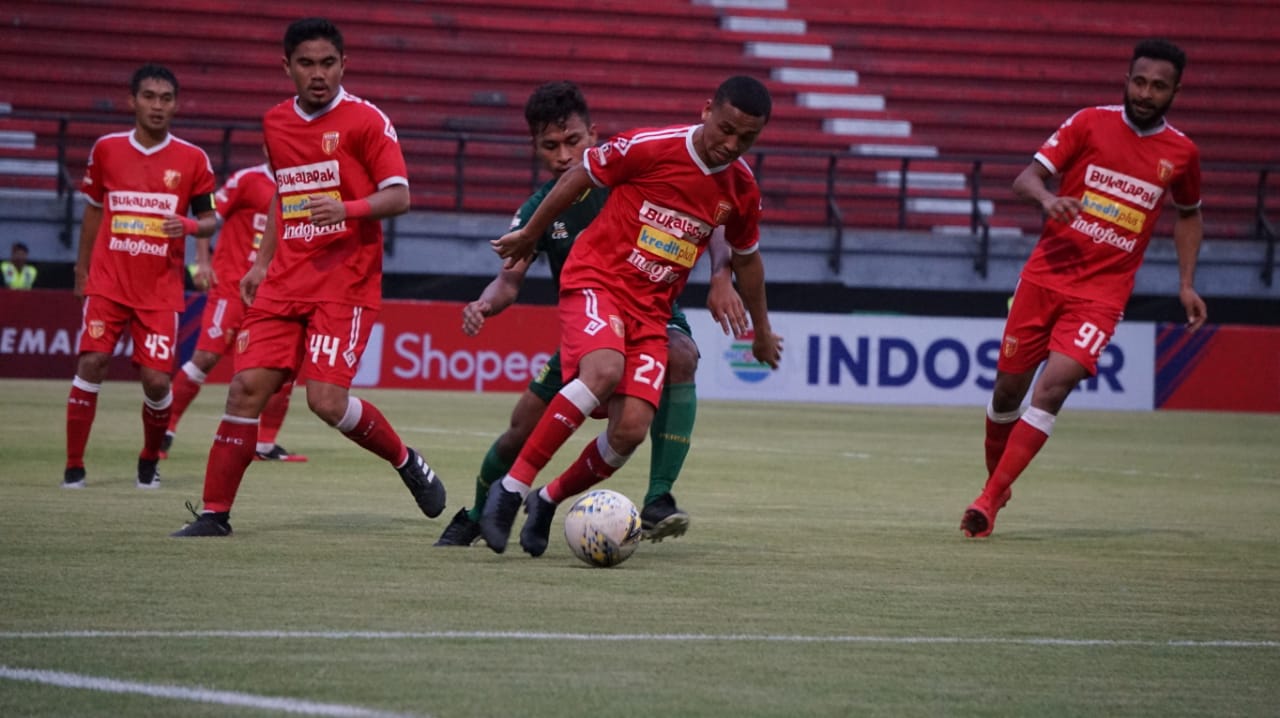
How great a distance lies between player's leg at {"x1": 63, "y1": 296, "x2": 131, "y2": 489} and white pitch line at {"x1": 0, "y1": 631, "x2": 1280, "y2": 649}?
16.9 ft

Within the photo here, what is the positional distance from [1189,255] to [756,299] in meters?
2.87

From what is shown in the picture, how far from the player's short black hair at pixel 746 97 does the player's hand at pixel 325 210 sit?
1.55m

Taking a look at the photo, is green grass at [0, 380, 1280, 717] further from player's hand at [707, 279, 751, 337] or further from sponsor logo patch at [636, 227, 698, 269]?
sponsor logo patch at [636, 227, 698, 269]

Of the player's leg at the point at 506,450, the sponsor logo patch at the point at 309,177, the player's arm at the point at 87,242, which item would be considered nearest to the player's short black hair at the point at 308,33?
the sponsor logo patch at the point at 309,177

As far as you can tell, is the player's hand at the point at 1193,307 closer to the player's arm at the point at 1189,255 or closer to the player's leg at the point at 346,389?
the player's arm at the point at 1189,255

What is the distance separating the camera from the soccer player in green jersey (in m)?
7.45

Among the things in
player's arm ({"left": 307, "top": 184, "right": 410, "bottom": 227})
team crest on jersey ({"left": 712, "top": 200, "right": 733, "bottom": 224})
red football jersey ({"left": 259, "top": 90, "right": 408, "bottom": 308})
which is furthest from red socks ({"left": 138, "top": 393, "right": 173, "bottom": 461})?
team crest on jersey ({"left": 712, "top": 200, "right": 733, "bottom": 224})

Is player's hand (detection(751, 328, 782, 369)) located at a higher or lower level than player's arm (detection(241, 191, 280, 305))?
lower

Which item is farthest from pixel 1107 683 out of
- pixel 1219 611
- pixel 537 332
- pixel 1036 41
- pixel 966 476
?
pixel 1036 41

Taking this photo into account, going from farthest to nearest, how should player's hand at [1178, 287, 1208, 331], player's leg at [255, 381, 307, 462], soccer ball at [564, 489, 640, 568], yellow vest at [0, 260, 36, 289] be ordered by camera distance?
yellow vest at [0, 260, 36, 289]
player's leg at [255, 381, 307, 462]
player's hand at [1178, 287, 1208, 331]
soccer ball at [564, 489, 640, 568]

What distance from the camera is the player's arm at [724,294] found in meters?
7.40

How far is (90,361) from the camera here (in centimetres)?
988

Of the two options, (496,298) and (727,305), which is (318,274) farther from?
(727,305)

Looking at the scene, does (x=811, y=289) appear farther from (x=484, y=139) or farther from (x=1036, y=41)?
(x=1036, y=41)
